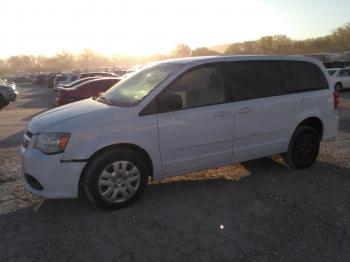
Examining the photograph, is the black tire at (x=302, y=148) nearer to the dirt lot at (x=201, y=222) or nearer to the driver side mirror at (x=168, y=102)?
the dirt lot at (x=201, y=222)

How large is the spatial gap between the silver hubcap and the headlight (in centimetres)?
55

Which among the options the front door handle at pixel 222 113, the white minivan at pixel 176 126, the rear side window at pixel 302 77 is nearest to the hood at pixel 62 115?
the white minivan at pixel 176 126

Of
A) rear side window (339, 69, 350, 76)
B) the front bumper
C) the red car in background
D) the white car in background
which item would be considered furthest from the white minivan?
rear side window (339, 69, 350, 76)

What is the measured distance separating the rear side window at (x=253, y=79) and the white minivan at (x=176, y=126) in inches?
0.6

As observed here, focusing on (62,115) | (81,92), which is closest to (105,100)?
(62,115)

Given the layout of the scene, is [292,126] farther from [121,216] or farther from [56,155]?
[56,155]

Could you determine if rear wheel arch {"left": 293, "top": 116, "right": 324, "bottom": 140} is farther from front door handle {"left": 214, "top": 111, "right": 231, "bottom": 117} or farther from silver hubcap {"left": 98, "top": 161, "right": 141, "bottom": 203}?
silver hubcap {"left": 98, "top": 161, "right": 141, "bottom": 203}

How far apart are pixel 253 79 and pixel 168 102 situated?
1.43 m

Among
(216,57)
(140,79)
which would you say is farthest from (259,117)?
(140,79)

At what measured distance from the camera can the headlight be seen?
4254 millimetres

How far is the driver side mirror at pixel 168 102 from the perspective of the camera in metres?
4.66

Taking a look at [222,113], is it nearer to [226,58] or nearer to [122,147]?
[226,58]

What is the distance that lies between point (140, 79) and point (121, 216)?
1926mm

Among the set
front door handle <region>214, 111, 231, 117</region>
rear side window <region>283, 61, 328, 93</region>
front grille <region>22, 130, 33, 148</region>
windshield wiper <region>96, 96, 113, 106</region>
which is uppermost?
rear side window <region>283, 61, 328, 93</region>
